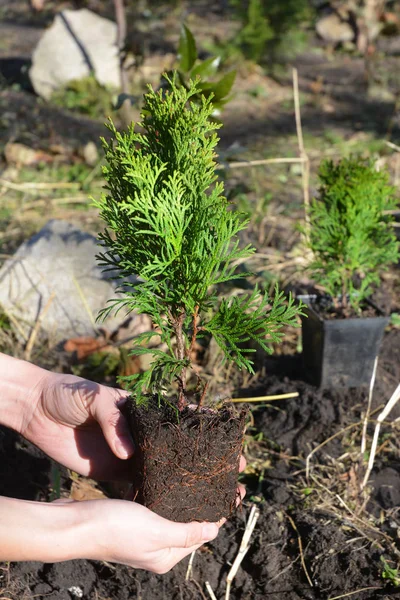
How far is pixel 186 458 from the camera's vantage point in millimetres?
1826

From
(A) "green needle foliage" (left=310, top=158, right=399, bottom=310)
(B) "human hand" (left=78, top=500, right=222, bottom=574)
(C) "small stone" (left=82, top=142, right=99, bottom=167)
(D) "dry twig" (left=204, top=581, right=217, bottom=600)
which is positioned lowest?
(D) "dry twig" (left=204, top=581, right=217, bottom=600)

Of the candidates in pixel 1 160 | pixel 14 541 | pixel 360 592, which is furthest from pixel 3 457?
pixel 1 160

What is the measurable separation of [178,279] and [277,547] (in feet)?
4.05

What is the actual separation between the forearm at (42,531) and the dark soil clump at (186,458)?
213mm

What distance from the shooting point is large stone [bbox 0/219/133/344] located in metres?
3.77

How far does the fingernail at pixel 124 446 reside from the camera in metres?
1.98

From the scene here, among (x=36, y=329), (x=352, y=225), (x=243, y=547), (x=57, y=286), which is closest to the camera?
(x=243, y=547)

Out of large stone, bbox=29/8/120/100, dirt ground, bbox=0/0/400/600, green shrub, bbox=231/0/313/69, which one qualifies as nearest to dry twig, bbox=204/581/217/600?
dirt ground, bbox=0/0/400/600

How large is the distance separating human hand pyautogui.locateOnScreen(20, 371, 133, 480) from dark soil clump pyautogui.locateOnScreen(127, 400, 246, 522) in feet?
0.70

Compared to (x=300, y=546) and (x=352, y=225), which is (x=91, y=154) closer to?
(x=352, y=225)

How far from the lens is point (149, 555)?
1885mm

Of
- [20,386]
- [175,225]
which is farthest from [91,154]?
[175,225]

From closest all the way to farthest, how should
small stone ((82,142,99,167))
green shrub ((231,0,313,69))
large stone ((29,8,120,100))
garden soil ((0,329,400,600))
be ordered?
1. garden soil ((0,329,400,600))
2. small stone ((82,142,99,167))
3. large stone ((29,8,120,100))
4. green shrub ((231,0,313,69))

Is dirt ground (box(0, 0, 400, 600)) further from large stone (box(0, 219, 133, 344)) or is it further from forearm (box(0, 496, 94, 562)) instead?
forearm (box(0, 496, 94, 562))
